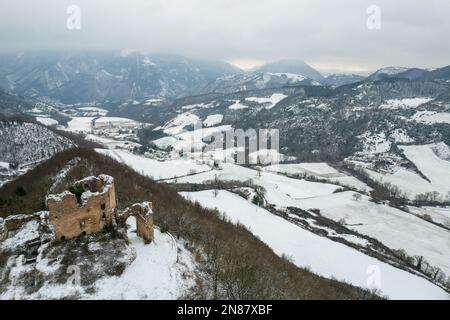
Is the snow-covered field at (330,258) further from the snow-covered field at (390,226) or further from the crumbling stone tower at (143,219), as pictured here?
the crumbling stone tower at (143,219)

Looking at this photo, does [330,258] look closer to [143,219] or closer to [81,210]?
[143,219]

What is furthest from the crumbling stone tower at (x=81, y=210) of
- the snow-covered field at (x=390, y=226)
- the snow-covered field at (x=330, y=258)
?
the snow-covered field at (x=390, y=226)

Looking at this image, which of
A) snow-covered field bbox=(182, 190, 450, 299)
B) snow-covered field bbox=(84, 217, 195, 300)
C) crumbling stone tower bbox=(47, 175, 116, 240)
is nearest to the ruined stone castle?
crumbling stone tower bbox=(47, 175, 116, 240)

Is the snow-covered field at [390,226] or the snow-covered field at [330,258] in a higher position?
the snow-covered field at [330,258]

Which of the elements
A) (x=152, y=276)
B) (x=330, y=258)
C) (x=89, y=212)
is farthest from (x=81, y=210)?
(x=330, y=258)
